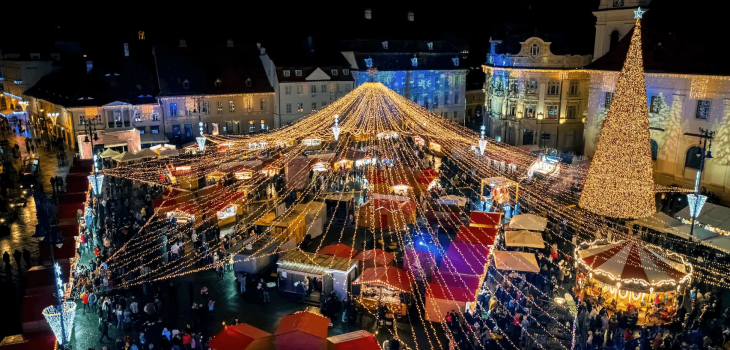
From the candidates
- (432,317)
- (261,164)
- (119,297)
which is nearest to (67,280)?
(119,297)

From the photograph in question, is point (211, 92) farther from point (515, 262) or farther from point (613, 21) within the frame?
point (515, 262)

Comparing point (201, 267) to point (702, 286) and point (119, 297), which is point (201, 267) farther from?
point (702, 286)

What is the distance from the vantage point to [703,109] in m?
30.4

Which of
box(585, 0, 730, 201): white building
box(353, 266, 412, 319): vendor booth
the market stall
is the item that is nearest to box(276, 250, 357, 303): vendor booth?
box(353, 266, 412, 319): vendor booth

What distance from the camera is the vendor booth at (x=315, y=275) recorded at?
19.6m

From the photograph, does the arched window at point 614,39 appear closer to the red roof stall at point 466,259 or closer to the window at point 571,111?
the window at point 571,111

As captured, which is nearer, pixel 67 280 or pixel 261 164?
pixel 67 280

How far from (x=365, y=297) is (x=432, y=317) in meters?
2.37

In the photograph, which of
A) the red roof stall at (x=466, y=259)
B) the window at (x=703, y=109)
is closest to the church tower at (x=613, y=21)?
the window at (x=703, y=109)

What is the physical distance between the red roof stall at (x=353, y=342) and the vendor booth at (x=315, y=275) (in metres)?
5.26

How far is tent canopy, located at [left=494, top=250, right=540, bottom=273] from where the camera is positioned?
20188 millimetres

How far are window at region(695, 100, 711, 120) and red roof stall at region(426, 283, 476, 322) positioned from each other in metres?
20.4

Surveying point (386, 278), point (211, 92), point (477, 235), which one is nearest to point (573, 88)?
point (477, 235)

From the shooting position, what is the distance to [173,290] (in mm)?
19375
